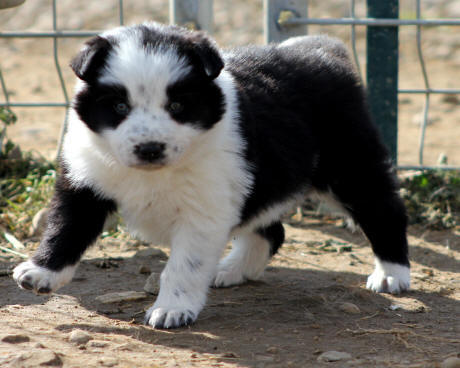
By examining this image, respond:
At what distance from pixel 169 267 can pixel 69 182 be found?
0.61m

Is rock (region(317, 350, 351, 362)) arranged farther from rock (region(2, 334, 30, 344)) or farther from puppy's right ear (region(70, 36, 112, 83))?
puppy's right ear (region(70, 36, 112, 83))

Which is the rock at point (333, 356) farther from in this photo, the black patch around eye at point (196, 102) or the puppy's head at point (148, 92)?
the black patch around eye at point (196, 102)

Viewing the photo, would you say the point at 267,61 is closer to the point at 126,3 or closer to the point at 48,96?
the point at 48,96

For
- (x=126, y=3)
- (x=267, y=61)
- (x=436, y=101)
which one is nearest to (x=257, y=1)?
(x=126, y=3)

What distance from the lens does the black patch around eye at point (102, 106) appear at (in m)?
3.10

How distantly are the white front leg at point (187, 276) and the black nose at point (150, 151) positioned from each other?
48cm

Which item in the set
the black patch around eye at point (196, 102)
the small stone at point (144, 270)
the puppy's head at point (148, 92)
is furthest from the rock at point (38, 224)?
the black patch around eye at point (196, 102)

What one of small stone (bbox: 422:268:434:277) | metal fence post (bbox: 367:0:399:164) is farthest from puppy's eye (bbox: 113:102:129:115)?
metal fence post (bbox: 367:0:399:164)

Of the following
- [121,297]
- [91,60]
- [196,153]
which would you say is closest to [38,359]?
[121,297]

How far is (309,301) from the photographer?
12.5 ft

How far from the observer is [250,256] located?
424 centimetres

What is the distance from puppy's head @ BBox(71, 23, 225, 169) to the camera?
3033 millimetres

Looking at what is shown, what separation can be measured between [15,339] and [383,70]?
342cm

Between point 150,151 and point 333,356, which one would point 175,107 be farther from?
point 333,356
